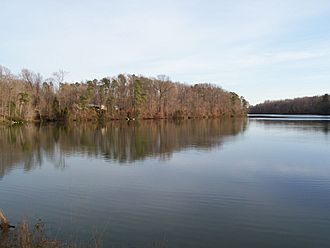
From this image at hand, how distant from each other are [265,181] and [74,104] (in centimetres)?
6438

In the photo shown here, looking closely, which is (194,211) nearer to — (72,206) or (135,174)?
(72,206)

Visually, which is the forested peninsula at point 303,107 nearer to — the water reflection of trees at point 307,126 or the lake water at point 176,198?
the water reflection of trees at point 307,126

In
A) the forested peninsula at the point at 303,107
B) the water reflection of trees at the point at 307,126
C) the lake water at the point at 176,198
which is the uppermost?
the forested peninsula at the point at 303,107

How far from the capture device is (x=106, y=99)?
81.6 metres

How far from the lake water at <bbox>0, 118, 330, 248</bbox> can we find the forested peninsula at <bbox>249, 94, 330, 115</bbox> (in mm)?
115539

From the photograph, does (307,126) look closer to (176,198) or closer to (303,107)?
(176,198)

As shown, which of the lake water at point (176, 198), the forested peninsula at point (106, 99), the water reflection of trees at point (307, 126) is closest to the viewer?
the lake water at point (176, 198)

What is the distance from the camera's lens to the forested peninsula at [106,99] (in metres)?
64.9

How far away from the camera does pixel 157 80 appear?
307 ft

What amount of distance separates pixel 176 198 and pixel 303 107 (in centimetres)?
15216

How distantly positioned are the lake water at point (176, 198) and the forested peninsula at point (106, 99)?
146 ft

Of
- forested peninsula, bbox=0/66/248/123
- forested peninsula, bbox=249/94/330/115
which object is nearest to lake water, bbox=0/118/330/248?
forested peninsula, bbox=0/66/248/123

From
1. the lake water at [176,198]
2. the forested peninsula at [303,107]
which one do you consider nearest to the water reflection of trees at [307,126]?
the lake water at [176,198]

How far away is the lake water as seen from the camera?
9.55m
